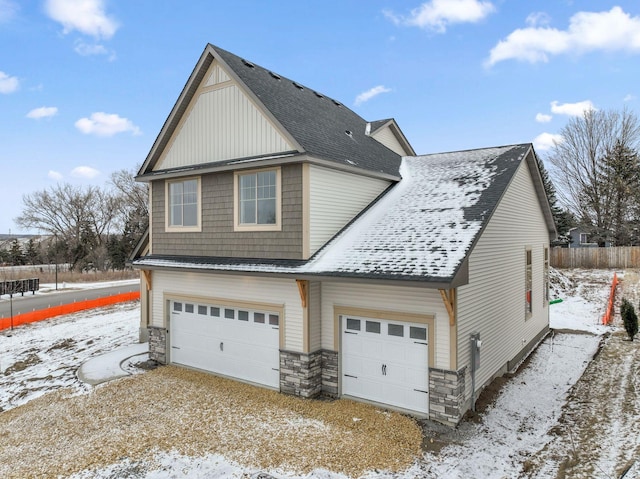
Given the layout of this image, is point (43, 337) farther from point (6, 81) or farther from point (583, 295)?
point (583, 295)

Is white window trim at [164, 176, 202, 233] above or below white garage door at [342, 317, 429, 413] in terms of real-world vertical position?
above

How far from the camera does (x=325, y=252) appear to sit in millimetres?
9734

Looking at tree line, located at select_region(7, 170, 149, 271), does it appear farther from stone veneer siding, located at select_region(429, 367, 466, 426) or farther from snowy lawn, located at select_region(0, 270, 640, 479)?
stone veneer siding, located at select_region(429, 367, 466, 426)

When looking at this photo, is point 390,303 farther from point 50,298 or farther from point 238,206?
point 50,298

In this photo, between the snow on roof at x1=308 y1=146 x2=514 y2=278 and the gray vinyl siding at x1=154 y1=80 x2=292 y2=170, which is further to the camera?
the gray vinyl siding at x1=154 y1=80 x2=292 y2=170

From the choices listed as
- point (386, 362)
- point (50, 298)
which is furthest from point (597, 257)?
point (50, 298)

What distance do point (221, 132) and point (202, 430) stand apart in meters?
Result: 7.72

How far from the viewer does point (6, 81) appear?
2944 cm

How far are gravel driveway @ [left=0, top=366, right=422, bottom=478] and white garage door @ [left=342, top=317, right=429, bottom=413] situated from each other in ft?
1.29

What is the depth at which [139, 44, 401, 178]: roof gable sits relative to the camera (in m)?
10.4

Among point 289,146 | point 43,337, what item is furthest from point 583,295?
point 43,337

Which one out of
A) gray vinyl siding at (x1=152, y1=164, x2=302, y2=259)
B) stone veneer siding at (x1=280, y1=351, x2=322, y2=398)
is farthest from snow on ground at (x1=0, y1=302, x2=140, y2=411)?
stone veneer siding at (x1=280, y1=351, x2=322, y2=398)

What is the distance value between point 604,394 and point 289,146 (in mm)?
9773

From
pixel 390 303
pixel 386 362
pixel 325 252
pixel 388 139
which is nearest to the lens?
pixel 390 303
